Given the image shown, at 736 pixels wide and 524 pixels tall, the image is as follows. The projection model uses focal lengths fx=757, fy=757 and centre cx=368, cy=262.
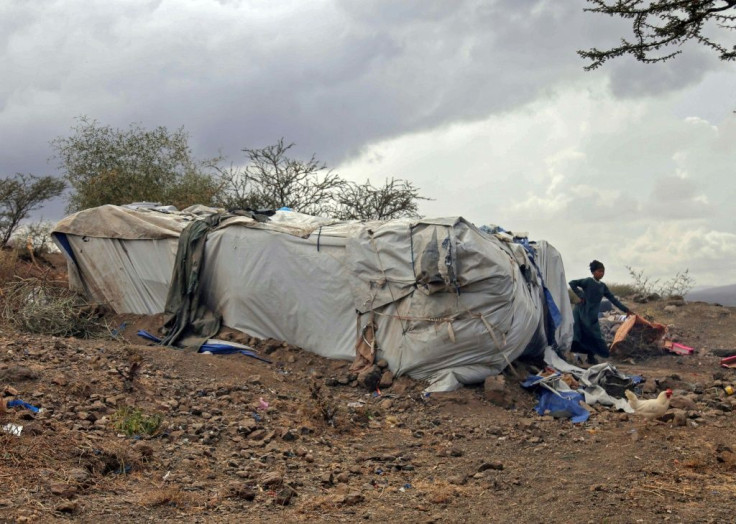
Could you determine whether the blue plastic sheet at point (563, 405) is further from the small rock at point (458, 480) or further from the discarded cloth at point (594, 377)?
the small rock at point (458, 480)

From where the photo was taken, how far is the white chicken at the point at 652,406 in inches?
269

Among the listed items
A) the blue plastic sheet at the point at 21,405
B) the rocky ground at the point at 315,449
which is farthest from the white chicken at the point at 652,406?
the blue plastic sheet at the point at 21,405

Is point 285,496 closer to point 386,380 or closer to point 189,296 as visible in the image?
point 386,380

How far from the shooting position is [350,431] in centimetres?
662

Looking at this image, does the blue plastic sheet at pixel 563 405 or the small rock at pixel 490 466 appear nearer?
the small rock at pixel 490 466

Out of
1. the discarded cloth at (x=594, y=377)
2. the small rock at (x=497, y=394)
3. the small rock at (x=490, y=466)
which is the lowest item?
the small rock at (x=490, y=466)

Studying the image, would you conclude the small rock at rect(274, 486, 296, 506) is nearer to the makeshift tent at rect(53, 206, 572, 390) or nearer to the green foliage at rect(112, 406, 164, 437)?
the green foliage at rect(112, 406, 164, 437)

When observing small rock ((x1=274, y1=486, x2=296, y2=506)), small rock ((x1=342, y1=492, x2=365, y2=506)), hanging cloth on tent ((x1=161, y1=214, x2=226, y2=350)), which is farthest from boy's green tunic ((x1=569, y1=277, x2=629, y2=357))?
small rock ((x1=274, y1=486, x2=296, y2=506))

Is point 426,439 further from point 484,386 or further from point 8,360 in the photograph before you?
point 8,360

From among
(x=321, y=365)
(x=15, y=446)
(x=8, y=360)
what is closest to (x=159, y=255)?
(x=321, y=365)

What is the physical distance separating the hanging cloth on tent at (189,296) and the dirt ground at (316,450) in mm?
1242

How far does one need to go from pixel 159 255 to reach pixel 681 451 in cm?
738

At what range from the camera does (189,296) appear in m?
9.93

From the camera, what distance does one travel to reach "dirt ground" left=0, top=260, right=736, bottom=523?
446 cm
